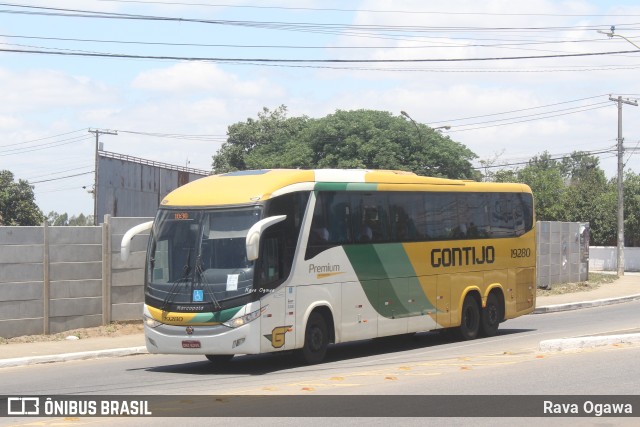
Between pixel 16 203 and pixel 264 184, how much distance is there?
57504 millimetres

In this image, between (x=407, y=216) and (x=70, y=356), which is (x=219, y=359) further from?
(x=407, y=216)

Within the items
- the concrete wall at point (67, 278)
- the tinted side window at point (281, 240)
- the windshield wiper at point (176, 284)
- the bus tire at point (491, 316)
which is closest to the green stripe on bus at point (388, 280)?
the tinted side window at point (281, 240)

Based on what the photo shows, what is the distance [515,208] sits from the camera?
2272cm

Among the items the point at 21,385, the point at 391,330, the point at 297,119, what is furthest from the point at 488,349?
the point at 297,119

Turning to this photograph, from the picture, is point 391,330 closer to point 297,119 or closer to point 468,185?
point 468,185

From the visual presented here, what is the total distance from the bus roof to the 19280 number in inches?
186

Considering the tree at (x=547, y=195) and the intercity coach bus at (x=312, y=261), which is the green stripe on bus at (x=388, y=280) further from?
the tree at (x=547, y=195)

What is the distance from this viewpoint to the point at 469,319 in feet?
69.8

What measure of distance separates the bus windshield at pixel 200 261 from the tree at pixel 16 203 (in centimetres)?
5435

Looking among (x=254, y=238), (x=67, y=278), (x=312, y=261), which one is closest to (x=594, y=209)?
(x=67, y=278)

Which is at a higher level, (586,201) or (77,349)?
(586,201)

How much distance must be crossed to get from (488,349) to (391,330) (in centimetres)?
191

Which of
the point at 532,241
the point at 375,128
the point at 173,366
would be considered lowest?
the point at 173,366

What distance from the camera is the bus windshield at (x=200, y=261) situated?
608 inches
